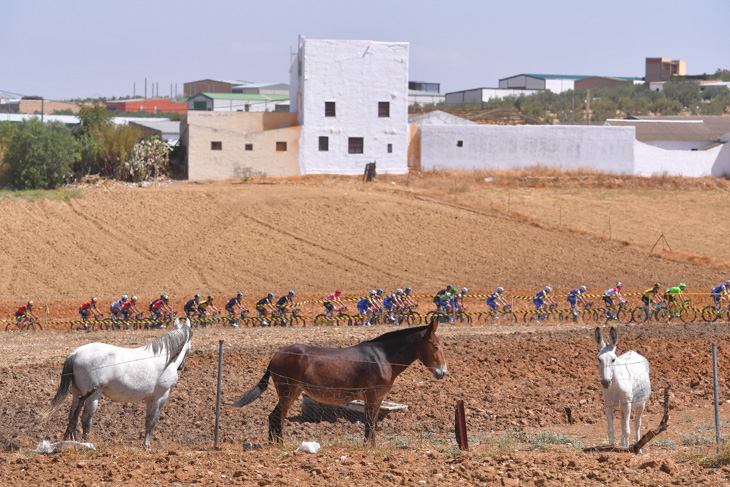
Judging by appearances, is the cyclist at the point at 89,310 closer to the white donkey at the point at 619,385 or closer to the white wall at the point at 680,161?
the white donkey at the point at 619,385

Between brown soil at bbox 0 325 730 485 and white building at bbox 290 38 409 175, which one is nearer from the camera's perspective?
brown soil at bbox 0 325 730 485

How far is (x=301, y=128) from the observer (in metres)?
59.5

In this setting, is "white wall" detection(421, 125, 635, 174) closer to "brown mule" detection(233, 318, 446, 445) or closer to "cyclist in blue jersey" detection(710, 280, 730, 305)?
"cyclist in blue jersey" detection(710, 280, 730, 305)

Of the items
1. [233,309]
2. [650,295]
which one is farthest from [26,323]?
[650,295]

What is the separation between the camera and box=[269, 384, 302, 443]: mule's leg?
452 inches

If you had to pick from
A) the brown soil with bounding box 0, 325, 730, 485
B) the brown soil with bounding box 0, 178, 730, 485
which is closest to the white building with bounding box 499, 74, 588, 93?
the brown soil with bounding box 0, 178, 730, 485

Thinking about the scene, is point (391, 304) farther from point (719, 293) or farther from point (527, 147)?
point (527, 147)

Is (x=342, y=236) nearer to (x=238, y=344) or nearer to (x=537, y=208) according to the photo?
(x=537, y=208)

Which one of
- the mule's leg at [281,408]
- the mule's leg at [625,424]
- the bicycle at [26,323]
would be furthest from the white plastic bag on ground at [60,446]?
the bicycle at [26,323]

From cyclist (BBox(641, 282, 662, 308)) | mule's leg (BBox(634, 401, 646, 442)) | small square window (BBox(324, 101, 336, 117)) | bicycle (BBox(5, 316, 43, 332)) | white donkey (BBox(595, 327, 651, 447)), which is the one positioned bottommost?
bicycle (BBox(5, 316, 43, 332))

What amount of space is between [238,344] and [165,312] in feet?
23.9

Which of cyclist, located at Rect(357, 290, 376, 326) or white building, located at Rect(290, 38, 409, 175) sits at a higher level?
white building, located at Rect(290, 38, 409, 175)

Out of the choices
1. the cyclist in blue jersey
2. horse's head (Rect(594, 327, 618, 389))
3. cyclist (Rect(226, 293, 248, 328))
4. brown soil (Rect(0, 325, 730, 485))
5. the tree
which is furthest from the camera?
the tree

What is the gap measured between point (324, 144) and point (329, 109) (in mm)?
2549
